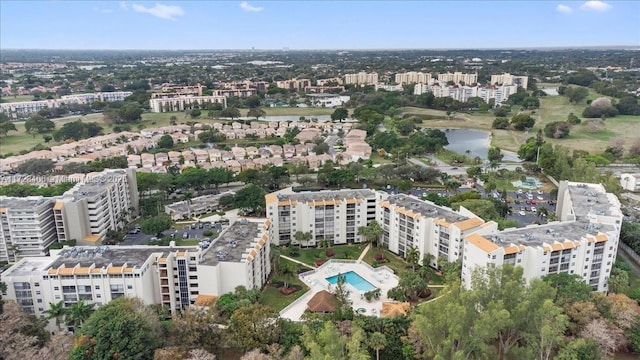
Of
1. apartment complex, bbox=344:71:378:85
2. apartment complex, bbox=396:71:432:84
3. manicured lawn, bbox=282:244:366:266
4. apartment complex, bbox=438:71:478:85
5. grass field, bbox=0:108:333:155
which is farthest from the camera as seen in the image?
apartment complex, bbox=344:71:378:85

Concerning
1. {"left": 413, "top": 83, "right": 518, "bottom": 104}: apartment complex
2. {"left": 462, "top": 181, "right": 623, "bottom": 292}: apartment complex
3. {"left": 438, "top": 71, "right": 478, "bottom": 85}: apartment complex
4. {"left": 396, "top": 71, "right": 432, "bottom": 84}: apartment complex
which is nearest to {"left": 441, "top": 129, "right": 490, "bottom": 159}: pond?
{"left": 413, "top": 83, "right": 518, "bottom": 104}: apartment complex

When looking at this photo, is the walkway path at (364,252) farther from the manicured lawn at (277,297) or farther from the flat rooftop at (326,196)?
the manicured lawn at (277,297)

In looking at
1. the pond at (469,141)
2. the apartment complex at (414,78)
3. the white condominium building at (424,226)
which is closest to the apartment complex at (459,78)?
the apartment complex at (414,78)

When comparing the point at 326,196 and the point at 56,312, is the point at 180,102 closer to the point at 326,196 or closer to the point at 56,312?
the point at 326,196

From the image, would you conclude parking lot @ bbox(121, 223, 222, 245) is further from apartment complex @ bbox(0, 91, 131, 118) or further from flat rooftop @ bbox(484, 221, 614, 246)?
apartment complex @ bbox(0, 91, 131, 118)

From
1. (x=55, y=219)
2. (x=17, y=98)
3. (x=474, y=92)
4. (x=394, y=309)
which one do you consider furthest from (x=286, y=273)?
(x=17, y=98)

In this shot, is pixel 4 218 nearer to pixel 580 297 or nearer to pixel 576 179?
pixel 580 297
